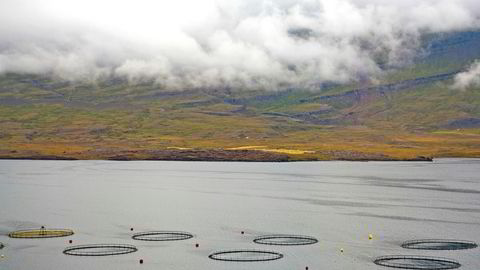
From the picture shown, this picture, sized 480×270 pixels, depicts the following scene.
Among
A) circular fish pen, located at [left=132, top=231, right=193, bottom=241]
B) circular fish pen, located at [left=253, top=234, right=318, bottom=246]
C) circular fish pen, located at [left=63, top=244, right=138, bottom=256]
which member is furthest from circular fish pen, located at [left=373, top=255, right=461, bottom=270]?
circular fish pen, located at [left=63, top=244, right=138, bottom=256]

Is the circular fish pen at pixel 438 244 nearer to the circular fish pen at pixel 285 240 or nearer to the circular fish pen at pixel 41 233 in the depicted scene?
the circular fish pen at pixel 285 240

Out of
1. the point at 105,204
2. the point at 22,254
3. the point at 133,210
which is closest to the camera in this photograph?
the point at 22,254

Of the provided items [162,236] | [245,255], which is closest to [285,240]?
[245,255]

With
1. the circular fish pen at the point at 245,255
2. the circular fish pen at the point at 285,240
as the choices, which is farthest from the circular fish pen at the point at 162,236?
the circular fish pen at the point at 245,255

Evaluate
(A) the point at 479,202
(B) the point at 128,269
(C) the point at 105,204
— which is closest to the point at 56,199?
(C) the point at 105,204

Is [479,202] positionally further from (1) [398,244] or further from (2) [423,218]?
(1) [398,244]

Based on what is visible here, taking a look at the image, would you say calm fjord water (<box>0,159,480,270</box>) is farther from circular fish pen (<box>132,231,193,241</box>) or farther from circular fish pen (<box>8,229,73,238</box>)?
circular fish pen (<box>8,229,73,238</box>)
